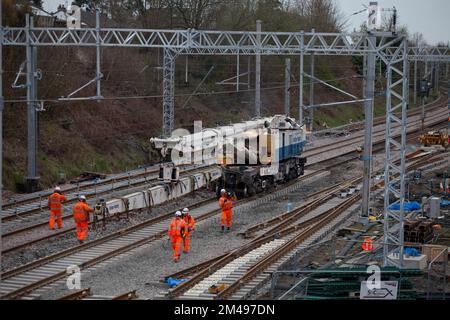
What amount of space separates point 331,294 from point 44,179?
17.7 m

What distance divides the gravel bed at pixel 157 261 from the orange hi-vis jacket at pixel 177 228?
2.38ft

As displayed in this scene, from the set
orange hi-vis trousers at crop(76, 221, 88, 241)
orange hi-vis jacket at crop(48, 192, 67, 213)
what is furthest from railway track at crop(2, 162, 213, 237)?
orange hi-vis trousers at crop(76, 221, 88, 241)

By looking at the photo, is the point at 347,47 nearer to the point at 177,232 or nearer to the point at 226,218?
the point at 226,218

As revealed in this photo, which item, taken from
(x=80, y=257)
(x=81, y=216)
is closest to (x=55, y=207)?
(x=81, y=216)

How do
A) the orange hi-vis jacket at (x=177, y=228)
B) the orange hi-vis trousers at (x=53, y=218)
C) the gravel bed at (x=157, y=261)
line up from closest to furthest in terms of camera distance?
the gravel bed at (x=157, y=261)
the orange hi-vis jacket at (x=177, y=228)
the orange hi-vis trousers at (x=53, y=218)

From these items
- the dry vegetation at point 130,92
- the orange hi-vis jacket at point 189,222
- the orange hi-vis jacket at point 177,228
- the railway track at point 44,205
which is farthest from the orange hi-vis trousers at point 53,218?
the dry vegetation at point 130,92

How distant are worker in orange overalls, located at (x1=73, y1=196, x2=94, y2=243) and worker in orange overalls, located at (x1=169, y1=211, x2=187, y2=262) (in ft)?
8.37

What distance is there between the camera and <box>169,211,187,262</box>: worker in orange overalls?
18297 millimetres

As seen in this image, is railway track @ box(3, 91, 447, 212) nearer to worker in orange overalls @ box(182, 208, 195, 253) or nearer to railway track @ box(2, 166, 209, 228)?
railway track @ box(2, 166, 209, 228)

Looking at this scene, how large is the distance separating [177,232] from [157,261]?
40.9 inches

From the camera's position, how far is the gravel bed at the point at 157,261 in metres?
16.2

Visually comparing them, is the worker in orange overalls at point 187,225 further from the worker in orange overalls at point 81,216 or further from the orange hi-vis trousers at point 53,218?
the orange hi-vis trousers at point 53,218

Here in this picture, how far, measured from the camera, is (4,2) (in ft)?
102
